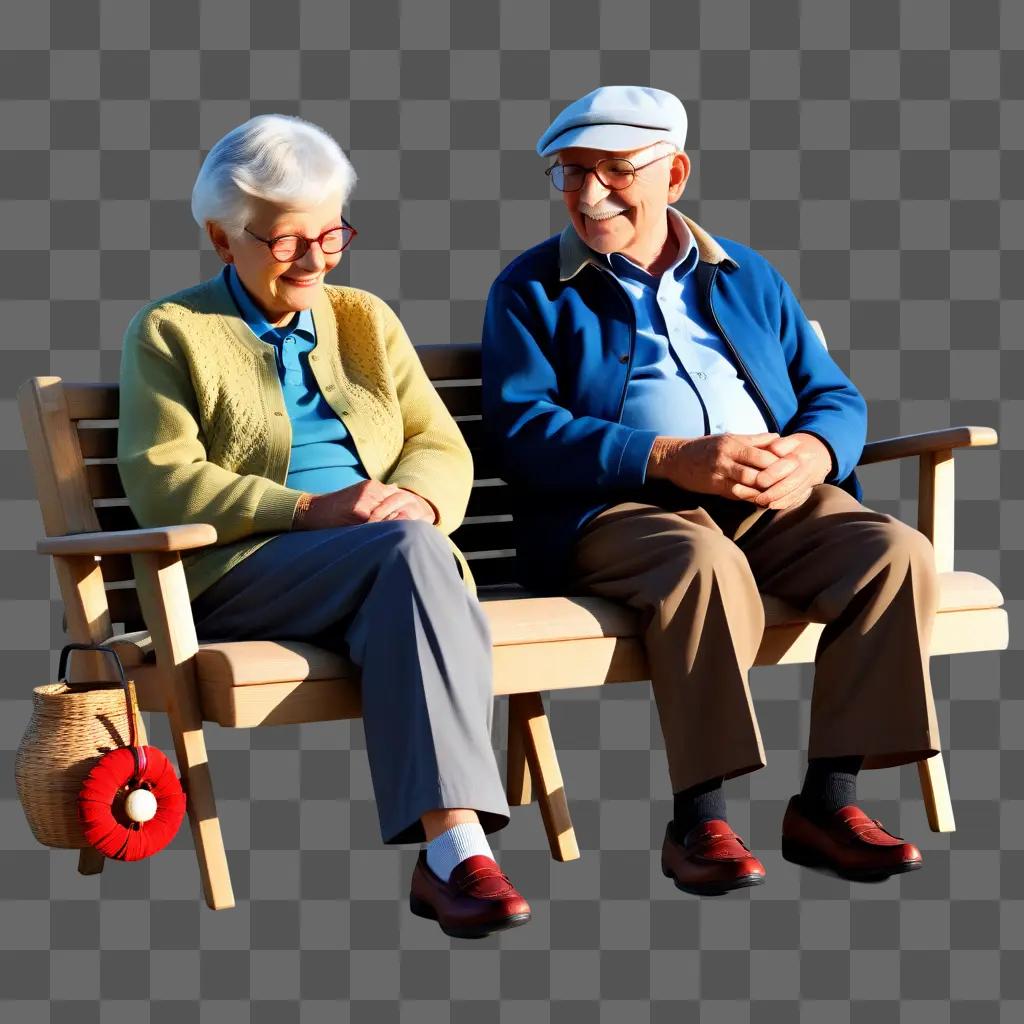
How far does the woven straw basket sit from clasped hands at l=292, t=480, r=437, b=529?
0.54 metres

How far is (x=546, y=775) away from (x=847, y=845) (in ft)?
2.85

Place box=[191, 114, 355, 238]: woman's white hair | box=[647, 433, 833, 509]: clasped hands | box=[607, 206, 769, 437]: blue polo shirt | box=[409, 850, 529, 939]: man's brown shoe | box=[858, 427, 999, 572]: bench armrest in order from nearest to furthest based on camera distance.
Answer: box=[409, 850, 529, 939]: man's brown shoe < box=[191, 114, 355, 238]: woman's white hair < box=[647, 433, 833, 509]: clasped hands < box=[607, 206, 769, 437]: blue polo shirt < box=[858, 427, 999, 572]: bench armrest

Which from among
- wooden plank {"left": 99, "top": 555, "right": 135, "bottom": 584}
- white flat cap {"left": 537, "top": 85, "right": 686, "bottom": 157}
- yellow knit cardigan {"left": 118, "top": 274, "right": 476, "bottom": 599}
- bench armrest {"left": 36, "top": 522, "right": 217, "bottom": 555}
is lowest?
wooden plank {"left": 99, "top": 555, "right": 135, "bottom": 584}

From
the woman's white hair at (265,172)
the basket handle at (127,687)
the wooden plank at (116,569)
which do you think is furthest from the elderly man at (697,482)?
the basket handle at (127,687)

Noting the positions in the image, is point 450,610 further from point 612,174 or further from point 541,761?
point 612,174

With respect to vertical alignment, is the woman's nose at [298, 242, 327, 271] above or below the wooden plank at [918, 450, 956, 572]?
above

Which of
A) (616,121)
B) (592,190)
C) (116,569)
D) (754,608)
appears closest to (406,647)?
(754,608)

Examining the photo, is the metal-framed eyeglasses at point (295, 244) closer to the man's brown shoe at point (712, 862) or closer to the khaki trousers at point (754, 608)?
the khaki trousers at point (754, 608)

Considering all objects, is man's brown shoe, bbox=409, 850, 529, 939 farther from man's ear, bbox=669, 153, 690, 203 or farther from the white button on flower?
man's ear, bbox=669, 153, 690, 203

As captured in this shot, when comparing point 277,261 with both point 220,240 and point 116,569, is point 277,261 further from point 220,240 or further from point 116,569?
point 116,569

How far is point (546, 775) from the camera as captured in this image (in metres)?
5.74

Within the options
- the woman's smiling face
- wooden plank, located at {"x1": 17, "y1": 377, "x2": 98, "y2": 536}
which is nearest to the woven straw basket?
wooden plank, located at {"x1": 17, "y1": 377, "x2": 98, "y2": 536}

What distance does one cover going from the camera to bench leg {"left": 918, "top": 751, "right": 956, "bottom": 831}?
19.0ft

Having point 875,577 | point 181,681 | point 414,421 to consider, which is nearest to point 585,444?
point 414,421
